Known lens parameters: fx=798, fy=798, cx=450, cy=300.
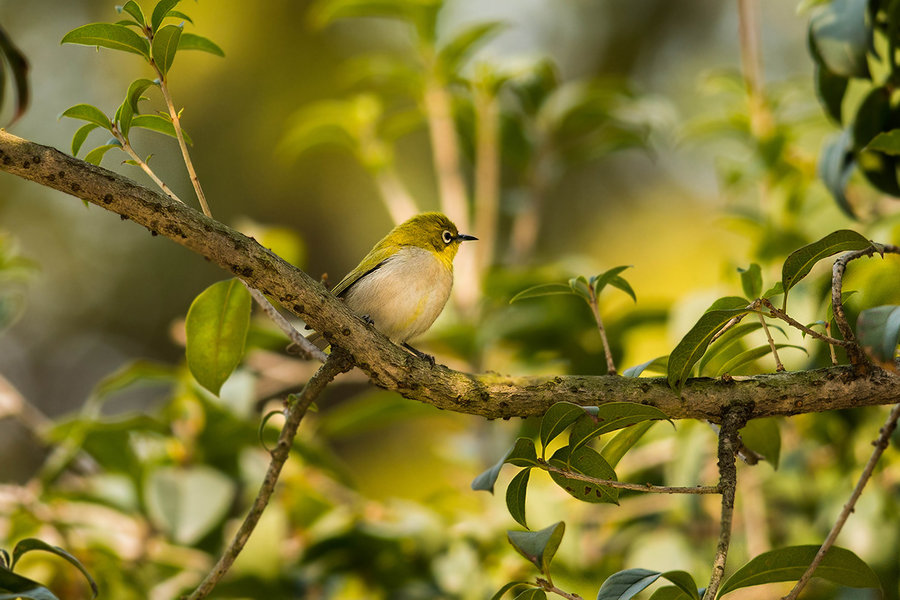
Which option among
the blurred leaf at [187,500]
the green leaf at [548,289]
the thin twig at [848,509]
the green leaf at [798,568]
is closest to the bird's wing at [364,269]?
the blurred leaf at [187,500]

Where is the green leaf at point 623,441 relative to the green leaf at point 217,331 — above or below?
below

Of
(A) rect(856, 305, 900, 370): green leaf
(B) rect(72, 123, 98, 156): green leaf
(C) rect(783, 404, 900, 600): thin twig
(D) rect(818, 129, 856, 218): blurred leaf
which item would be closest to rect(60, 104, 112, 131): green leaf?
(B) rect(72, 123, 98, 156): green leaf

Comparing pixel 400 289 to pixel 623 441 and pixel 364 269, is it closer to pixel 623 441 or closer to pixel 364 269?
pixel 364 269

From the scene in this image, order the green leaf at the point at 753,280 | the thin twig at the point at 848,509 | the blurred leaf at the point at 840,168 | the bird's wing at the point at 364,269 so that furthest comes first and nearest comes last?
the bird's wing at the point at 364,269
the blurred leaf at the point at 840,168
the green leaf at the point at 753,280
the thin twig at the point at 848,509

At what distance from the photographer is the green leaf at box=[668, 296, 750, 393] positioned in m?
Answer: 1.59

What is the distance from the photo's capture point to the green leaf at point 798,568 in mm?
1671

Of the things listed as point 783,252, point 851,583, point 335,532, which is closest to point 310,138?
point 335,532

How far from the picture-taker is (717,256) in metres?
3.82

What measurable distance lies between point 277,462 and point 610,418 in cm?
75

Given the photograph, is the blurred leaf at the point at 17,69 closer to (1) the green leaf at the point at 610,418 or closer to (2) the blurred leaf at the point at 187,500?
(1) the green leaf at the point at 610,418

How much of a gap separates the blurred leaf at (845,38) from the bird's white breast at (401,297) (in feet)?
4.89

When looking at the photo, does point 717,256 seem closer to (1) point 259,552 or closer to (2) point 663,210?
(1) point 259,552

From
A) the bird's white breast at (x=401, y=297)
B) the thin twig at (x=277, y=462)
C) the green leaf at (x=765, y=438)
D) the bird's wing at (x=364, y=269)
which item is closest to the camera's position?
the thin twig at (x=277, y=462)

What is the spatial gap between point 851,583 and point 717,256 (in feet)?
7.63
